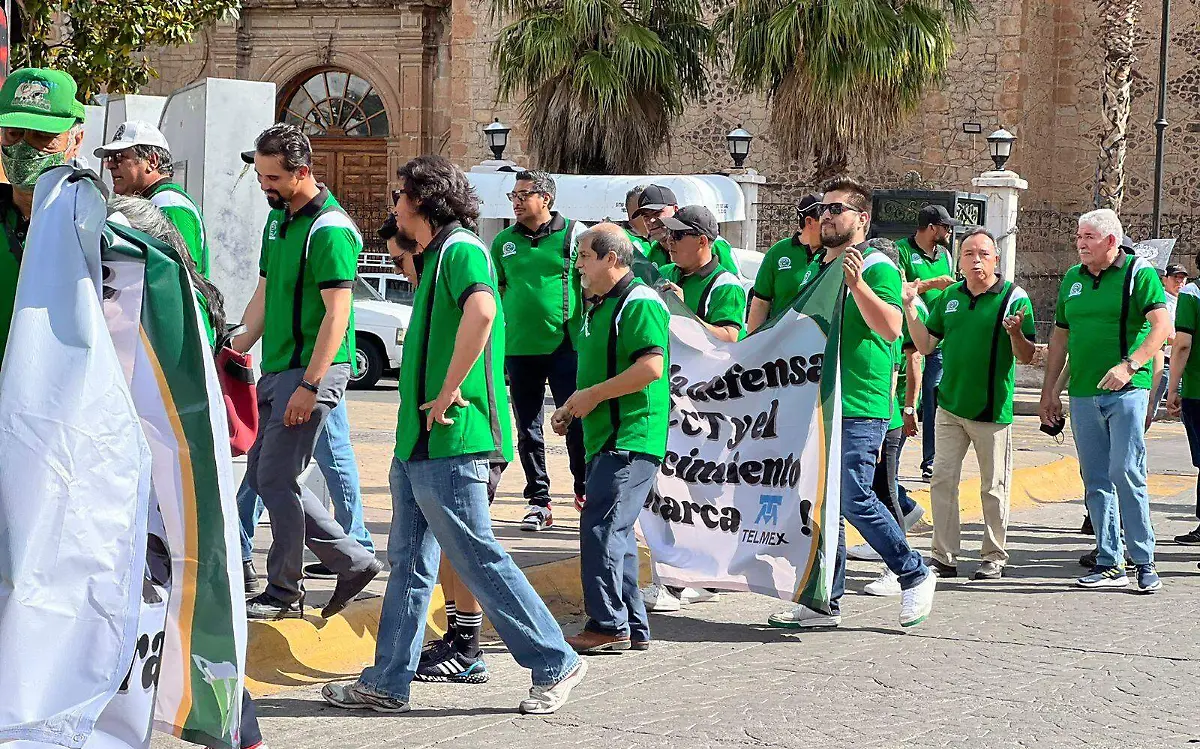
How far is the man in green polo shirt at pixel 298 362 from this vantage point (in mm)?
6199

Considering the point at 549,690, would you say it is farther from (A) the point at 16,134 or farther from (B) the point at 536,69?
(B) the point at 536,69

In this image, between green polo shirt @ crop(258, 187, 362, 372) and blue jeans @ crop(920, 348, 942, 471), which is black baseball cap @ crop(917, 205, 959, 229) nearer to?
blue jeans @ crop(920, 348, 942, 471)

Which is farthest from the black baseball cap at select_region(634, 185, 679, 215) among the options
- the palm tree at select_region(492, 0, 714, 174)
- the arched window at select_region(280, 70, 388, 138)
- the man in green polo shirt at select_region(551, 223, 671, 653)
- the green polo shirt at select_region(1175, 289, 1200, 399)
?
the arched window at select_region(280, 70, 388, 138)

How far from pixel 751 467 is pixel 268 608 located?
2.32 metres

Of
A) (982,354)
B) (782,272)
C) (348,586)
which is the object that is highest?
(782,272)

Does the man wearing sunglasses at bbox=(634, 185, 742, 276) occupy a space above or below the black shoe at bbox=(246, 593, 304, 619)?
above

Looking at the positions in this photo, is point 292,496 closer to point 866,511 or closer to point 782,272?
point 866,511

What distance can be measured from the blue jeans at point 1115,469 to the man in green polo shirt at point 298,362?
4.03m

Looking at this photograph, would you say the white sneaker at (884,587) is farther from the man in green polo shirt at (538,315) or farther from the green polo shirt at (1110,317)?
the man in green polo shirt at (538,315)

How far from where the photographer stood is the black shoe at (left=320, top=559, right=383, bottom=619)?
634 centimetres

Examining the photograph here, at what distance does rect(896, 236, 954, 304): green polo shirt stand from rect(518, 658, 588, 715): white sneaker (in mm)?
6017

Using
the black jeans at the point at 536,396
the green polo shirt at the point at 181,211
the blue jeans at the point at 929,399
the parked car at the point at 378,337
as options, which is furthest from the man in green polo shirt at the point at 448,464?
the parked car at the point at 378,337

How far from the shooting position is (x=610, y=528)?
660 centimetres

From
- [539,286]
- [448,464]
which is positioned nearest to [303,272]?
[448,464]
